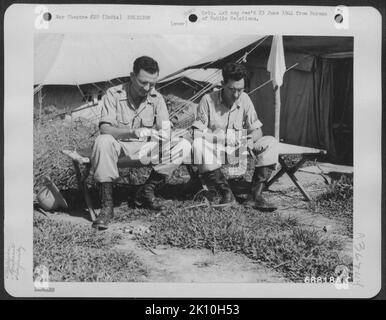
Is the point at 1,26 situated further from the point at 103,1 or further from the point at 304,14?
the point at 304,14

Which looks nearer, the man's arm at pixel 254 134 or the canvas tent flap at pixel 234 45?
the canvas tent flap at pixel 234 45

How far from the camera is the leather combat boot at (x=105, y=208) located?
13.2 ft

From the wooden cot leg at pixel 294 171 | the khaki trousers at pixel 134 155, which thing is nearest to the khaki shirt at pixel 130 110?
the khaki trousers at pixel 134 155

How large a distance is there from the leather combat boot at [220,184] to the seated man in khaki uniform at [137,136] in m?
0.23

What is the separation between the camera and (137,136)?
13.2 feet

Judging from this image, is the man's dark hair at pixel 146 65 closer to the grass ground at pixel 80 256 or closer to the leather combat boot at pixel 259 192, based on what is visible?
the leather combat boot at pixel 259 192

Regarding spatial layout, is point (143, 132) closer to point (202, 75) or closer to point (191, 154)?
point (191, 154)

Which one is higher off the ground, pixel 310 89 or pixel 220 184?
pixel 310 89

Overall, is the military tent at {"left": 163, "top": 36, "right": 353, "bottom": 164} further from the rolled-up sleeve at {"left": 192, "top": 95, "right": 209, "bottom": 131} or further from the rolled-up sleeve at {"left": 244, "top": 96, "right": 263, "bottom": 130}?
the rolled-up sleeve at {"left": 192, "top": 95, "right": 209, "bottom": 131}

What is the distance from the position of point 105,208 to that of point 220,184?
899mm

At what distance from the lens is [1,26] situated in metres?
3.95

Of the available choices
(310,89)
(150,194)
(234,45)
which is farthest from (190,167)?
(310,89)

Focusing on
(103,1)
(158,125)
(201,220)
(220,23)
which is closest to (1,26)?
(103,1)
